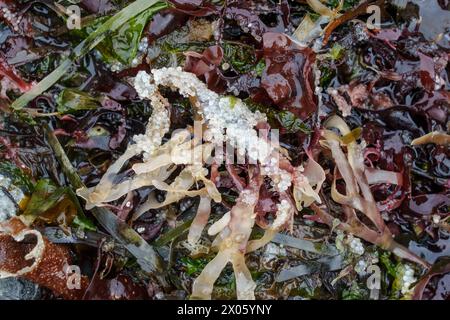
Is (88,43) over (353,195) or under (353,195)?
over

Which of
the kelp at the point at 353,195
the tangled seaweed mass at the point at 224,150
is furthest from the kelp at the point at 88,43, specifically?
the kelp at the point at 353,195

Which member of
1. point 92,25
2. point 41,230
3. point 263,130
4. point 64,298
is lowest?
point 64,298

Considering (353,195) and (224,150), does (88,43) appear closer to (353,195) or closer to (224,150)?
(224,150)

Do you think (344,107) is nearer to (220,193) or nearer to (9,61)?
(220,193)

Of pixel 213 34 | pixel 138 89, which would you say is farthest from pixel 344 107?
pixel 138 89

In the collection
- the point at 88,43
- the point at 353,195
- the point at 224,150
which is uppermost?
the point at 88,43

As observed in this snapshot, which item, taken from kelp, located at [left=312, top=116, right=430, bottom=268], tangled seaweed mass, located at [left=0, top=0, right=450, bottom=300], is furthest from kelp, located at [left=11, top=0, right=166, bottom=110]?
kelp, located at [left=312, top=116, right=430, bottom=268]

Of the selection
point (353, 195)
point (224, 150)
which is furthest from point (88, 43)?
point (353, 195)

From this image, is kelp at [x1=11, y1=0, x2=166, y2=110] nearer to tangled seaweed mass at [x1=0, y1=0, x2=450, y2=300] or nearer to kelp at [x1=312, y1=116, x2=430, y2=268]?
tangled seaweed mass at [x1=0, y1=0, x2=450, y2=300]
